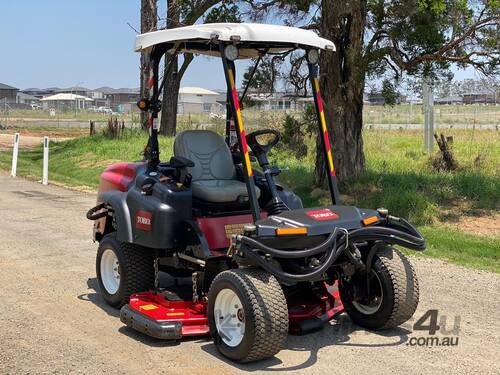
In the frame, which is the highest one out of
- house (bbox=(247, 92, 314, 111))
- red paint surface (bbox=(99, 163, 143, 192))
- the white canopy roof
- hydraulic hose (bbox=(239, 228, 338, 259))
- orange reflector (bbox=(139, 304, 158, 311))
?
the white canopy roof

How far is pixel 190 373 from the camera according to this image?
188 inches

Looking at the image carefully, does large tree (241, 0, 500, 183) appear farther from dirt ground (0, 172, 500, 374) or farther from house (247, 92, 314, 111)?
dirt ground (0, 172, 500, 374)

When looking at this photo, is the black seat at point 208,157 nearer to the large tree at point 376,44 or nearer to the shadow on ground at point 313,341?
the shadow on ground at point 313,341

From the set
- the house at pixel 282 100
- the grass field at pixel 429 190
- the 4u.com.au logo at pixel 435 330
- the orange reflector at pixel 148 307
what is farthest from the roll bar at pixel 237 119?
the house at pixel 282 100

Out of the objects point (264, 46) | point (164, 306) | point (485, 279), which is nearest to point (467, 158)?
point (485, 279)

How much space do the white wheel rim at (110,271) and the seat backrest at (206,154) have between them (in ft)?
3.47

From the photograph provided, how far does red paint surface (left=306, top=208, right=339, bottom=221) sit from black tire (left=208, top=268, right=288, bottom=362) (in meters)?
0.55

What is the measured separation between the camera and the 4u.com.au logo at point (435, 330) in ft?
17.7

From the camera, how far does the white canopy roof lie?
5.32 metres

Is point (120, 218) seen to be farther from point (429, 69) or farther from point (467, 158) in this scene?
point (467, 158)

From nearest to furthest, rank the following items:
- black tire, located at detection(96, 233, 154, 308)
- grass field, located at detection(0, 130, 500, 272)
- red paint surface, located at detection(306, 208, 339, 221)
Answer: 1. red paint surface, located at detection(306, 208, 339, 221)
2. black tire, located at detection(96, 233, 154, 308)
3. grass field, located at detection(0, 130, 500, 272)

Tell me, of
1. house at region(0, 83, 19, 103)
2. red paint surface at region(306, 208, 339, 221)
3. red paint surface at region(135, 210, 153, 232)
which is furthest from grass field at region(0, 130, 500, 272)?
house at region(0, 83, 19, 103)

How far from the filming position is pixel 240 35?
5.30 meters

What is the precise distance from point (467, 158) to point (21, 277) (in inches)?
424
